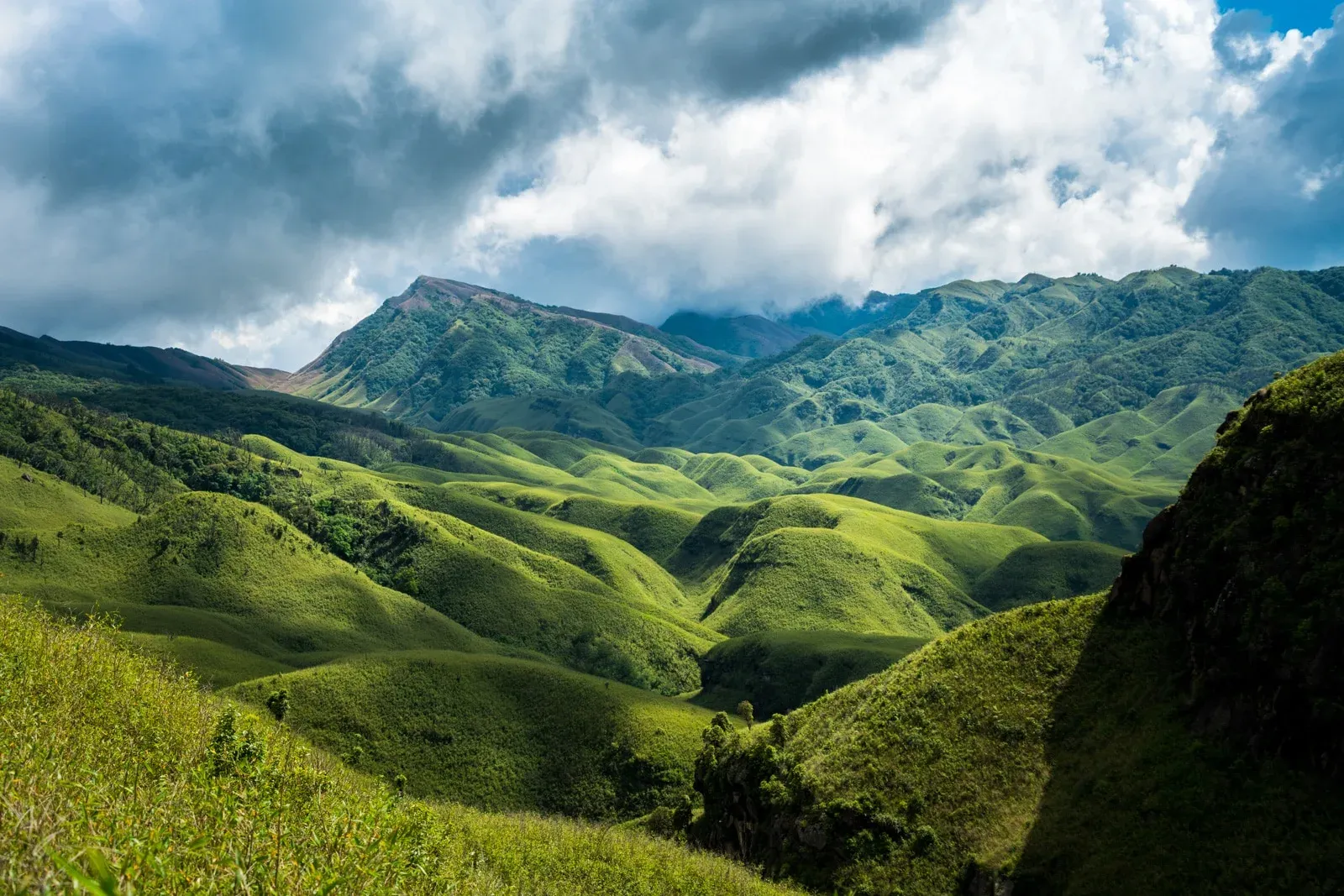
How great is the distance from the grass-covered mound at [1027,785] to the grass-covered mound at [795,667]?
91.3 m

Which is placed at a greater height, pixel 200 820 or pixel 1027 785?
pixel 1027 785

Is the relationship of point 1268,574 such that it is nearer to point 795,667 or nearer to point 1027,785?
point 1027,785

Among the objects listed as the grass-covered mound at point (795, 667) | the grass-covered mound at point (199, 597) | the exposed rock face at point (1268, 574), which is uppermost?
the exposed rock face at point (1268, 574)

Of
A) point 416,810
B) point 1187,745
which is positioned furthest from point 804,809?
point 416,810

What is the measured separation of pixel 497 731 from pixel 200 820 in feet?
363

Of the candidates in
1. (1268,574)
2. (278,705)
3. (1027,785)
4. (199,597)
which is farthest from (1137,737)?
(199,597)

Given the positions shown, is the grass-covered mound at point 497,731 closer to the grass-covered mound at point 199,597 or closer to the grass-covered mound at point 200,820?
the grass-covered mound at point 199,597

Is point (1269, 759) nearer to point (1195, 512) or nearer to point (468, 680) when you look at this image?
point (1195, 512)

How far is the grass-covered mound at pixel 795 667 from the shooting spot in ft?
553

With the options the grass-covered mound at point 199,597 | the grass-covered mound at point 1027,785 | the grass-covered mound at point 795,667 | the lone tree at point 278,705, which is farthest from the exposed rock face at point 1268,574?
the grass-covered mound at point 199,597

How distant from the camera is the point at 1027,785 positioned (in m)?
58.1

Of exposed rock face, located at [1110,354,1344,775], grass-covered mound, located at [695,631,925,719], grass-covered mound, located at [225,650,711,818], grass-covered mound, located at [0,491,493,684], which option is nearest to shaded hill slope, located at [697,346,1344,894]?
exposed rock face, located at [1110,354,1344,775]

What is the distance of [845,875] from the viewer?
57719 mm

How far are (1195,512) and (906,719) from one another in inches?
1161
